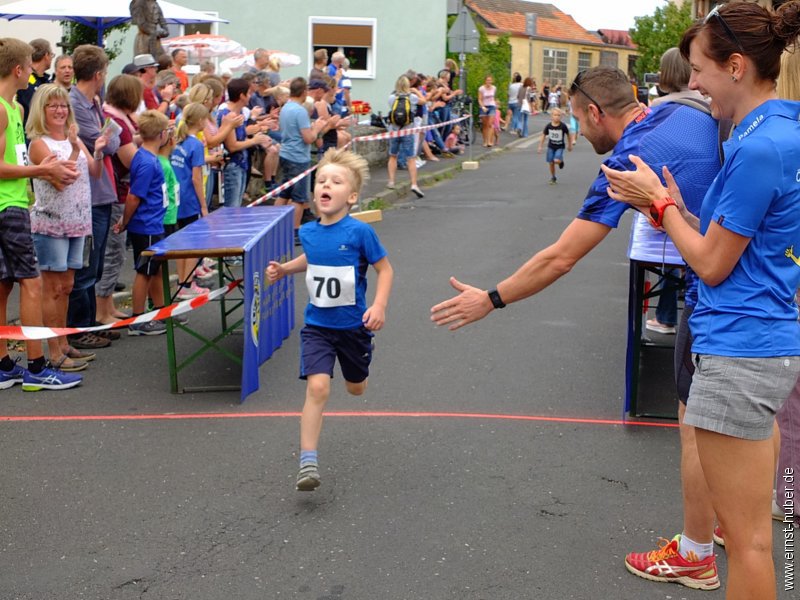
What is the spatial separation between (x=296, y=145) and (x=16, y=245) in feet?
22.0

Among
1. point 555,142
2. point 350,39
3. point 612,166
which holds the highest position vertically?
point 350,39

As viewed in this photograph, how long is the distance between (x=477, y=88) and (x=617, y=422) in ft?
90.5

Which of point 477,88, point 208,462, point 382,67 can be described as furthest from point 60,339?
point 477,88

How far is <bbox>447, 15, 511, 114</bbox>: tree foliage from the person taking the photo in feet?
110

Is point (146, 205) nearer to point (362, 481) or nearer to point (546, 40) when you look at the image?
point (362, 481)

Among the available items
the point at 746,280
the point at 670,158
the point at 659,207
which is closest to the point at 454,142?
the point at 670,158

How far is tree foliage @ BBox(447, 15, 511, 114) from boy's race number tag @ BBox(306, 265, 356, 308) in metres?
27.6

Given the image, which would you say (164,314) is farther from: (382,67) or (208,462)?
(382,67)

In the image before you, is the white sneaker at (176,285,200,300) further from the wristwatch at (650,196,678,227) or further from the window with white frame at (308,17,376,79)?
the window with white frame at (308,17,376,79)

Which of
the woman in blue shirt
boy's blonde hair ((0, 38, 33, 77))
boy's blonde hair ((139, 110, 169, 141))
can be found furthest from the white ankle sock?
boy's blonde hair ((139, 110, 169, 141))

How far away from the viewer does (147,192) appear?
8844 millimetres

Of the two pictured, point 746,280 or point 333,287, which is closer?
point 746,280

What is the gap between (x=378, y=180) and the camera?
797 inches

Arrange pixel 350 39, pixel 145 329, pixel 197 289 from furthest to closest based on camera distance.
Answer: pixel 350 39 → pixel 197 289 → pixel 145 329
